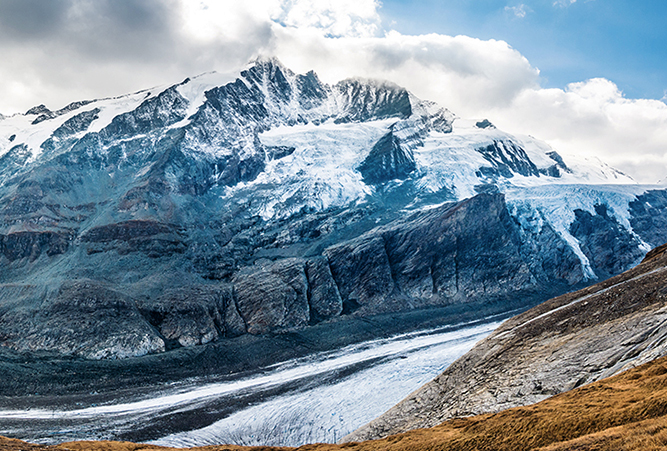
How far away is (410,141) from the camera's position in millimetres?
171750

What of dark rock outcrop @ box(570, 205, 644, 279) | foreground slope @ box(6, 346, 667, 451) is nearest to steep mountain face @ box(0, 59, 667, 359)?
dark rock outcrop @ box(570, 205, 644, 279)

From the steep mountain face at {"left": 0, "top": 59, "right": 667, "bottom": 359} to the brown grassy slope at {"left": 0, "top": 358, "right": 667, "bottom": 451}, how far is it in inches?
2639

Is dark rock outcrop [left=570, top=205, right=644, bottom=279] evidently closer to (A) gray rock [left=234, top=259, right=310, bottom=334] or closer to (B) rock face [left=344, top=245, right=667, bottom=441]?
(A) gray rock [left=234, top=259, right=310, bottom=334]

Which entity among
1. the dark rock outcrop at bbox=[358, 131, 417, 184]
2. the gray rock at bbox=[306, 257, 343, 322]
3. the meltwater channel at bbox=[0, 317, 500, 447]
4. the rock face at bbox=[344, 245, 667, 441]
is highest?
the dark rock outcrop at bbox=[358, 131, 417, 184]

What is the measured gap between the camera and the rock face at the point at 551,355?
24844 millimetres

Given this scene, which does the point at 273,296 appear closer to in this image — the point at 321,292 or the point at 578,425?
the point at 321,292

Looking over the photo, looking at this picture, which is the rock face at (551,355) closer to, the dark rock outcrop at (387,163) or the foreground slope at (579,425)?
the foreground slope at (579,425)

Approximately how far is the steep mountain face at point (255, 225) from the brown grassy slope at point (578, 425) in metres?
67.0

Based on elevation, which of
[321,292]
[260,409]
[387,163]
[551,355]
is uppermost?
[387,163]

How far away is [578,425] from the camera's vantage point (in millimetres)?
16547

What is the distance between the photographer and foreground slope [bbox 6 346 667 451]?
43.5ft

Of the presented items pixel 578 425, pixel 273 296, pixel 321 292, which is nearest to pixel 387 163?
pixel 321 292

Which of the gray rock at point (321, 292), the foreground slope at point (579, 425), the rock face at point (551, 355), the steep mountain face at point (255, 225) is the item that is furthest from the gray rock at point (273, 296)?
A: the foreground slope at point (579, 425)

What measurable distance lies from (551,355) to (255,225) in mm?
106280
